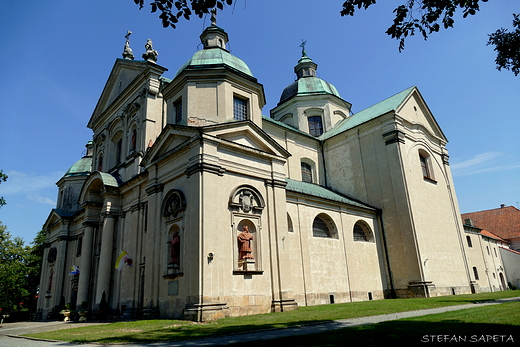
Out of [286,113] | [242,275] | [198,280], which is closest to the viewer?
[198,280]

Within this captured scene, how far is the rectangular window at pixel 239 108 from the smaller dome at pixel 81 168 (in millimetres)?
21712

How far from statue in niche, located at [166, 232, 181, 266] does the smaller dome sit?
73.3 feet

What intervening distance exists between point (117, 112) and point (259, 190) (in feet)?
49.1

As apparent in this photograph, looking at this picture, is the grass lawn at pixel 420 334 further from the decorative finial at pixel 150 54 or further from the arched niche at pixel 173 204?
the decorative finial at pixel 150 54

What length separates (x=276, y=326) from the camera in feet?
33.2

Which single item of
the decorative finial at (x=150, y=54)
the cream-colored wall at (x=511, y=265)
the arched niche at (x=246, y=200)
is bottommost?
the cream-colored wall at (x=511, y=265)

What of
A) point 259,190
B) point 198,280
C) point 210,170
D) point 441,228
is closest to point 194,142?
point 210,170

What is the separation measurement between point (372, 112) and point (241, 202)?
16.7 metres

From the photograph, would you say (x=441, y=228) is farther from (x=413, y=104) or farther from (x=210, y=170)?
(x=210, y=170)

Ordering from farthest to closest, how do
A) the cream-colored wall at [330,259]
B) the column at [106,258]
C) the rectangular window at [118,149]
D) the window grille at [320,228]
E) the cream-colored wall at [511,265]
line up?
the cream-colored wall at [511,265] < the rectangular window at [118,149] < the window grille at [320,228] < the column at [106,258] < the cream-colored wall at [330,259]

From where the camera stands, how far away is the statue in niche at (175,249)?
1573 centimetres

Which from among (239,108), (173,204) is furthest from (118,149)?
(173,204)

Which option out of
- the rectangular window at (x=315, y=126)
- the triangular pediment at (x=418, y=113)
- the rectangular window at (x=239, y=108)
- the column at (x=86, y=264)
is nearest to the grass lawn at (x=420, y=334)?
the rectangular window at (x=239, y=108)

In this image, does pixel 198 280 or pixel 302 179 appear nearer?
pixel 198 280
